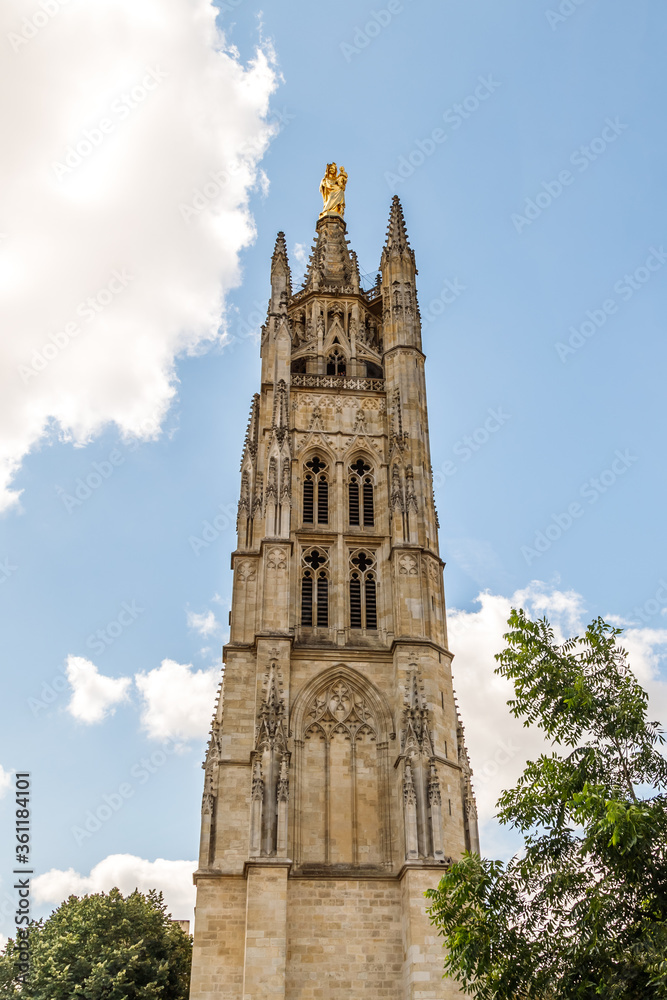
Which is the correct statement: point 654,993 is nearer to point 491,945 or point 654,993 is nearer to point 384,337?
point 491,945

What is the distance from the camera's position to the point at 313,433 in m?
37.6

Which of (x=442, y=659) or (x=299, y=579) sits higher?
(x=299, y=579)

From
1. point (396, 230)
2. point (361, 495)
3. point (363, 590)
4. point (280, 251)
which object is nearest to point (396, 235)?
point (396, 230)

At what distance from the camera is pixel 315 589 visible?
34.0 m

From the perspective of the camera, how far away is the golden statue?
165 feet

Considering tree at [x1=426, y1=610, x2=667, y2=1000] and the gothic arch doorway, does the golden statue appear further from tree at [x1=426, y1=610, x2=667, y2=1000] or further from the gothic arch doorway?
tree at [x1=426, y1=610, x2=667, y2=1000]

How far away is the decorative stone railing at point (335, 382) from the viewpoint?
3897 centimetres

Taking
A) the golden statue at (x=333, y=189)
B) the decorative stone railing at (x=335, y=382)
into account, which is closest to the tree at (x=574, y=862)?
the decorative stone railing at (x=335, y=382)

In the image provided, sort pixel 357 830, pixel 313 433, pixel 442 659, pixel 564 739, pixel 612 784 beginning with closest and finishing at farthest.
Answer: pixel 612 784 → pixel 564 739 → pixel 357 830 → pixel 442 659 → pixel 313 433

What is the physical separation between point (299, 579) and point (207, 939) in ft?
39.2

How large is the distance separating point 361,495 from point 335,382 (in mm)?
5476

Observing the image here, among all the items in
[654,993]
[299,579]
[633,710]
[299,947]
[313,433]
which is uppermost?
[313,433]

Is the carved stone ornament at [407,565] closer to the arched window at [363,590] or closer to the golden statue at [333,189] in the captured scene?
the arched window at [363,590]

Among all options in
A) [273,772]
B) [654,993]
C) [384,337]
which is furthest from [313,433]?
[654,993]
